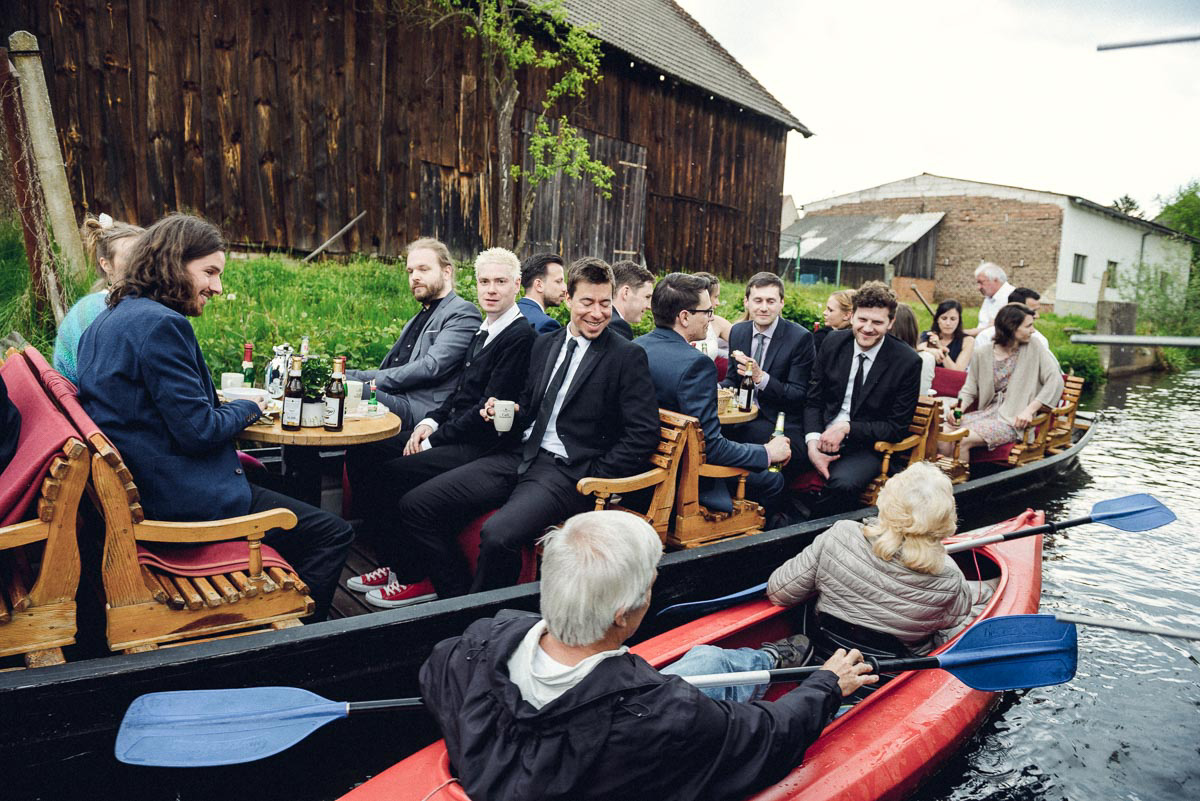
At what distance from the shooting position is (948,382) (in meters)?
8.94

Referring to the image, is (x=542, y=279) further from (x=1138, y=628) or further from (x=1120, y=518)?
(x=1120, y=518)

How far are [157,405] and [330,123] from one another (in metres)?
9.03

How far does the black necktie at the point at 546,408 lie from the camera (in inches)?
177

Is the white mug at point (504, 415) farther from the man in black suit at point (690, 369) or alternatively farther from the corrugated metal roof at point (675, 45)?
the corrugated metal roof at point (675, 45)

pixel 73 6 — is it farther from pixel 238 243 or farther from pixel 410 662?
pixel 410 662

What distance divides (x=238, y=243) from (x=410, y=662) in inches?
337

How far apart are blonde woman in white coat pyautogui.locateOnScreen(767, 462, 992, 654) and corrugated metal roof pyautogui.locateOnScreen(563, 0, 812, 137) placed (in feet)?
40.8

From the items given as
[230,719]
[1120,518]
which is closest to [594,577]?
[230,719]

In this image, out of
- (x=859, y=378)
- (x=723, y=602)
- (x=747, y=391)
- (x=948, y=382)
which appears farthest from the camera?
(x=948, y=382)

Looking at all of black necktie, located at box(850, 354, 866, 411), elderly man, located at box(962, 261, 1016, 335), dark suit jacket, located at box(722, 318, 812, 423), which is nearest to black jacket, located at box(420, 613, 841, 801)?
black necktie, located at box(850, 354, 866, 411)

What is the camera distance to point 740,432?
6266mm

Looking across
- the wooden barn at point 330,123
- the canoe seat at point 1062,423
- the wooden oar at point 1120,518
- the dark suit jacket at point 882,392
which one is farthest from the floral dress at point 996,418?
the wooden barn at point 330,123

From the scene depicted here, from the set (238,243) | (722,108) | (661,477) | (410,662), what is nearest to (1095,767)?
(661,477)

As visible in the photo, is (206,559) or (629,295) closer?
(206,559)
